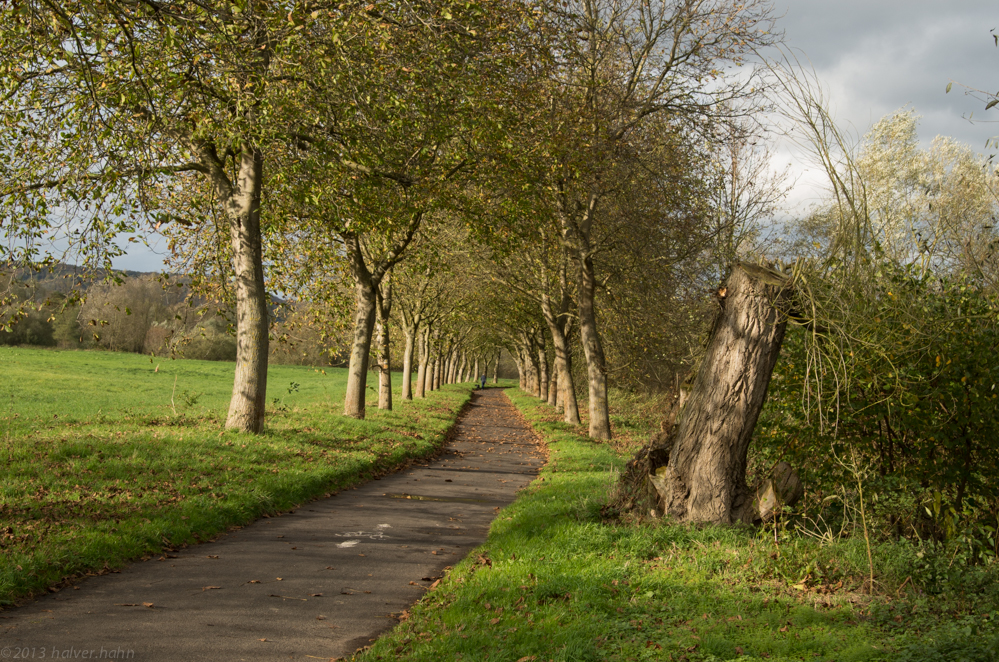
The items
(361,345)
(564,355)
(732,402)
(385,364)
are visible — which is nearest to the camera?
(732,402)

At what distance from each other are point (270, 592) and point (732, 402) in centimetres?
507

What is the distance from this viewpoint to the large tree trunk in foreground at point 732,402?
735cm

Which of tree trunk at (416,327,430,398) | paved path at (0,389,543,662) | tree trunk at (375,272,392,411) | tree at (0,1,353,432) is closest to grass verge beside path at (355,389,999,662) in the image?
paved path at (0,389,543,662)

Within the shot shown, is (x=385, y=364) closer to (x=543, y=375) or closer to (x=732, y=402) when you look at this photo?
(x=732, y=402)

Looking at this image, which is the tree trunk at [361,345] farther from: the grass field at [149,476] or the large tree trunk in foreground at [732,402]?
the large tree trunk in foreground at [732,402]

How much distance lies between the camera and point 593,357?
2030 centimetres

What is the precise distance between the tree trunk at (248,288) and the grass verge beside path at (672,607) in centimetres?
771

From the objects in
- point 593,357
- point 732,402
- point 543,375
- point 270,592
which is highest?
point 593,357

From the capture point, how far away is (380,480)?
1310 centimetres

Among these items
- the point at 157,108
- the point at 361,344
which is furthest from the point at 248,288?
the point at 361,344

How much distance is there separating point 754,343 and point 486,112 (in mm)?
8070

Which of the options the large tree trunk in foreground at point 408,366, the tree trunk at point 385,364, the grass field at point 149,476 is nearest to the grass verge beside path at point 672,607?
the grass field at point 149,476

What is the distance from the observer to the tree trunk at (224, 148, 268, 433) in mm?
13469

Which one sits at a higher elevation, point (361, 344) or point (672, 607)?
point (361, 344)
